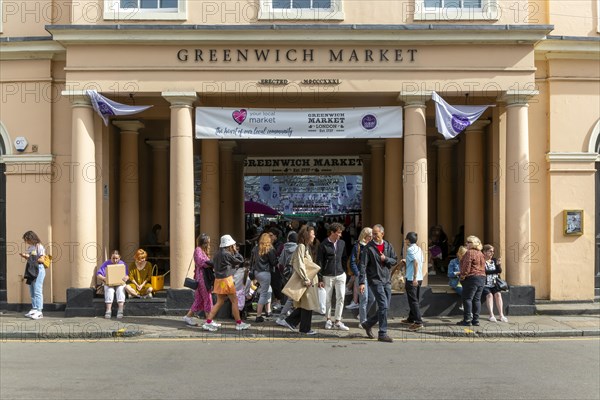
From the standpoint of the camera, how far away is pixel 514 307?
11.7 m

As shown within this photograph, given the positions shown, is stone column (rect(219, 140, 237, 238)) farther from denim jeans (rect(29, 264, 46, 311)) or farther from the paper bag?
denim jeans (rect(29, 264, 46, 311))

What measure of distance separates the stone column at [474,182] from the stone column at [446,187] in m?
2.66

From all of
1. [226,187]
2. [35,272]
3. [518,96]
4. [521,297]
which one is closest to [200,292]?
[35,272]

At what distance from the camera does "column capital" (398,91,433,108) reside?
459 inches

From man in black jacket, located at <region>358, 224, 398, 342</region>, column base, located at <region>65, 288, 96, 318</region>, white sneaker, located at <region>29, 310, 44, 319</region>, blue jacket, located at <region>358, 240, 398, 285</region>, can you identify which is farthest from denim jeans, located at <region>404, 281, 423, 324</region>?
white sneaker, located at <region>29, 310, 44, 319</region>

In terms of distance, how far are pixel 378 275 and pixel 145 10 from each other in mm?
6527

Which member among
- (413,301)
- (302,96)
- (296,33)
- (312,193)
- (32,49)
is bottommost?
(413,301)

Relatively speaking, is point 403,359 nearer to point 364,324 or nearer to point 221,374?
point 364,324

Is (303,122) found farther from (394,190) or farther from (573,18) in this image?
(573,18)

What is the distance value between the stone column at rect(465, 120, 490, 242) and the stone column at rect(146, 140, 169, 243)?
7.86 metres

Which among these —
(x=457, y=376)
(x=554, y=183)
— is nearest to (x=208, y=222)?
(x=554, y=183)

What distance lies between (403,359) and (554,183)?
5.96 m

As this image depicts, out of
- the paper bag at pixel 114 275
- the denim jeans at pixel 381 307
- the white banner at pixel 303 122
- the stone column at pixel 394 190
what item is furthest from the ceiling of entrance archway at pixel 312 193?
the denim jeans at pixel 381 307

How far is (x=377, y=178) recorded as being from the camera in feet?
58.1
